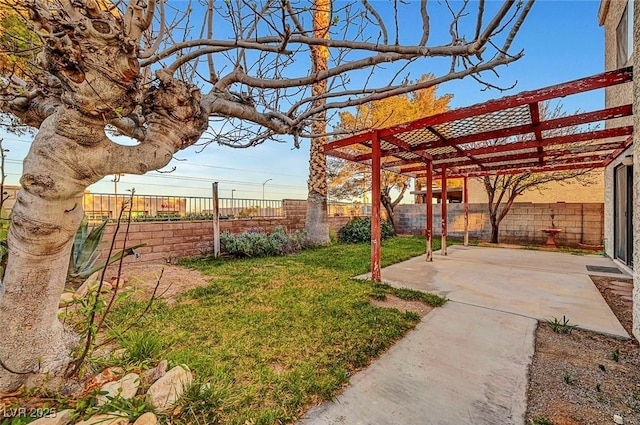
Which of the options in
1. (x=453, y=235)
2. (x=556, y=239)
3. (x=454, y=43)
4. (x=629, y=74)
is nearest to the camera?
(x=454, y=43)

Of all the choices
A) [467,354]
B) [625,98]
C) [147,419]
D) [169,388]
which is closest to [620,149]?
[625,98]

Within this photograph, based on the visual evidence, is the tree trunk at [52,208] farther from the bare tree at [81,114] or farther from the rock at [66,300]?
the rock at [66,300]

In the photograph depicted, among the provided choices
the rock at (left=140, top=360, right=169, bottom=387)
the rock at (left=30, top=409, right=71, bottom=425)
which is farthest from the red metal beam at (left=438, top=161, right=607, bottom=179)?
the rock at (left=30, top=409, right=71, bottom=425)

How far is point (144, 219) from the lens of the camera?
6.49m

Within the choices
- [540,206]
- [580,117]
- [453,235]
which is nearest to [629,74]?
[580,117]

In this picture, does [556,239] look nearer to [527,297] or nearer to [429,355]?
[527,297]

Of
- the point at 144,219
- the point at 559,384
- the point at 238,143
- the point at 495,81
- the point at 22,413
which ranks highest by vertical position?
the point at 495,81

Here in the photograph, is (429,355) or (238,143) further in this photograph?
(238,143)

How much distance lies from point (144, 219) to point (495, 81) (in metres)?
7.07

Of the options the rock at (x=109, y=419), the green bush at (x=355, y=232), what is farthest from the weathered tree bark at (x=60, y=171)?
the green bush at (x=355, y=232)

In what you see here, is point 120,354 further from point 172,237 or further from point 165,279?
point 172,237

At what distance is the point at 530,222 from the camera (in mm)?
11164

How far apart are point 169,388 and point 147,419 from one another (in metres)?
0.26

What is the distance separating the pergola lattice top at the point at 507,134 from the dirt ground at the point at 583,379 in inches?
110
